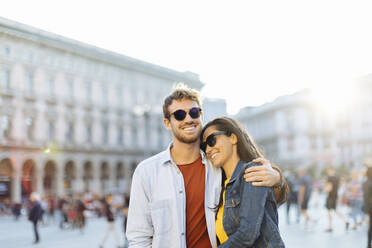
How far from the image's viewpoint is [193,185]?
117 inches

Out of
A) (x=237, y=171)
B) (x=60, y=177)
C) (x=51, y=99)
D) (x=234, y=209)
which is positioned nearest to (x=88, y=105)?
(x=51, y=99)

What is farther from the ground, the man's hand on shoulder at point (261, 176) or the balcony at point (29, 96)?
the balcony at point (29, 96)

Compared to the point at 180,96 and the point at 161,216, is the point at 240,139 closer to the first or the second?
the point at 180,96

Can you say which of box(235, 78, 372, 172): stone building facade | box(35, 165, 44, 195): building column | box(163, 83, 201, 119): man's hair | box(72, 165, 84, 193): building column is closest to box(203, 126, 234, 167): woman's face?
box(163, 83, 201, 119): man's hair

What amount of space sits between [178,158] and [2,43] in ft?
118

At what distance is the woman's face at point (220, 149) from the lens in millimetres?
2887

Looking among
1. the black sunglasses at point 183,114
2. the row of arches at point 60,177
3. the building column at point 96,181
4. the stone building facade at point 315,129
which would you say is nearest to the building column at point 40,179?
the row of arches at point 60,177

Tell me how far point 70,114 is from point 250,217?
133 feet

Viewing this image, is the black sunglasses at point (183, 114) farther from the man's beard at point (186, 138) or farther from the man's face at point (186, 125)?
the man's beard at point (186, 138)

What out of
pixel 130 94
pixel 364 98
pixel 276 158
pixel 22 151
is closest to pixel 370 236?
pixel 22 151

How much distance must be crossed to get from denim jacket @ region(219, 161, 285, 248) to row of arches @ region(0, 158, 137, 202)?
35469 mm

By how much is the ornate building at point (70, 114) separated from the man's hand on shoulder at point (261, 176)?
3035cm

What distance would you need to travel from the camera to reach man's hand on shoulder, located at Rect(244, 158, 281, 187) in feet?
8.27

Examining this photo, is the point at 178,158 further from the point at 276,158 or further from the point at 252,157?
the point at 276,158
